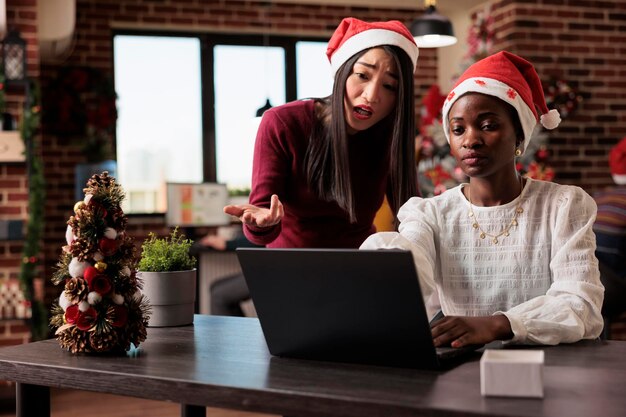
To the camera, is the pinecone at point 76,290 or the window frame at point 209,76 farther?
the window frame at point 209,76

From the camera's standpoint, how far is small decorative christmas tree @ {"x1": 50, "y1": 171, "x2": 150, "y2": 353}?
4.78ft

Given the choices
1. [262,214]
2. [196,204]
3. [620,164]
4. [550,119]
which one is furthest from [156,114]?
[550,119]

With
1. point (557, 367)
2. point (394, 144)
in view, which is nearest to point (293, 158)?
point (394, 144)

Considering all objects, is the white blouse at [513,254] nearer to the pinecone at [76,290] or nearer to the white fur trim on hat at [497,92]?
the white fur trim on hat at [497,92]

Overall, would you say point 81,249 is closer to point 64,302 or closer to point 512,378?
point 64,302

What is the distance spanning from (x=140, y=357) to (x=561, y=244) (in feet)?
2.53

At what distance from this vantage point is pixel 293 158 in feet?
6.91

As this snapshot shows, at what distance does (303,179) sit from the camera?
2.12 m

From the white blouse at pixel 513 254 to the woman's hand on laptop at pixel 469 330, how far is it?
81 millimetres

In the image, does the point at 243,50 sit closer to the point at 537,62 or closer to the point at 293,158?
the point at 537,62

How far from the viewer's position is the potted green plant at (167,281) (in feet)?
5.80

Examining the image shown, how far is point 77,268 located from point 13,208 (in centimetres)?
314

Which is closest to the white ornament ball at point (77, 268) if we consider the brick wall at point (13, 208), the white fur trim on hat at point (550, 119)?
the white fur trim on hat at point (550, 119)

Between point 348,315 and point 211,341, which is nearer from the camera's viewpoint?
point 348,315
